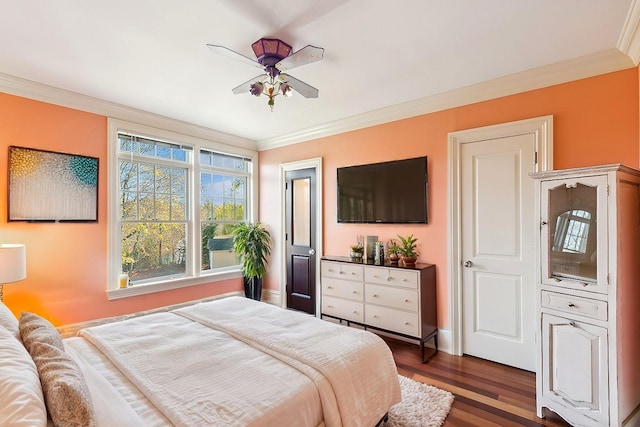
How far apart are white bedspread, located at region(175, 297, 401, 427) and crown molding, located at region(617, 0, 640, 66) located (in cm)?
261

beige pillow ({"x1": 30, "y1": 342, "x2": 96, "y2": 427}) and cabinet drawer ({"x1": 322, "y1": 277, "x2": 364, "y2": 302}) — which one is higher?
beige pillow ({"x1": 30, "y1": 342, "x2": 96, "y2": 427})

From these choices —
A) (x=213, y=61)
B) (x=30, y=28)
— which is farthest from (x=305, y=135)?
(x=30, y=28)

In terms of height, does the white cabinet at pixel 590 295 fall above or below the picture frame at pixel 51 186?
below

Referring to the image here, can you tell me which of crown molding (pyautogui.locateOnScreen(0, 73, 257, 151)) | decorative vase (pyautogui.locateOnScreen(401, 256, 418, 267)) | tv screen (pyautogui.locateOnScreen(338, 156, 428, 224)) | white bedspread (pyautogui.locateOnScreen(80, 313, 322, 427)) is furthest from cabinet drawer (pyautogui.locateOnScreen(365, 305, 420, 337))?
crown molding (pyautogui.locateOnScreen(0, 73, 257, 151))

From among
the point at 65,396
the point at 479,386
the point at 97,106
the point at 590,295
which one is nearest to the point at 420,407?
the point at 479,386

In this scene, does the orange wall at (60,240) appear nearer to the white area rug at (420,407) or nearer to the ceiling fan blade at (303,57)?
the ceiling fan blade at (303,57)

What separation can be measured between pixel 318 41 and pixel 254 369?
2212 mm

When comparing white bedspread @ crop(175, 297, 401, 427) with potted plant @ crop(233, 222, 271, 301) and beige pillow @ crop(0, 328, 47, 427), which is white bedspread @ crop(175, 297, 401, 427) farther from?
potted plant @ crop(233, 222, 271, 301)

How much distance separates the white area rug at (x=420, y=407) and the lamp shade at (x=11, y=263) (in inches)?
120

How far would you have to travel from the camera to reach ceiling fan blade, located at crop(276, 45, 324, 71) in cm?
208

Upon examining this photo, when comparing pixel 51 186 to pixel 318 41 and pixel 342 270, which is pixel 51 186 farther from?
pixel 342 270

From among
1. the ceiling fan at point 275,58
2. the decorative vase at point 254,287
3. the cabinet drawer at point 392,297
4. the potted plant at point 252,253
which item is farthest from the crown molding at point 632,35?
the decorative vase at point 254,287

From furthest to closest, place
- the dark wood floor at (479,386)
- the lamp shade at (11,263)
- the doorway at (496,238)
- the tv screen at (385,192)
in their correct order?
the tv screen at (385,192), the doorway at (496,238), the lamp shade at (11,263), the dark wood floor at (479,386)

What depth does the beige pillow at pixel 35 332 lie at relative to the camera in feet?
4.77
